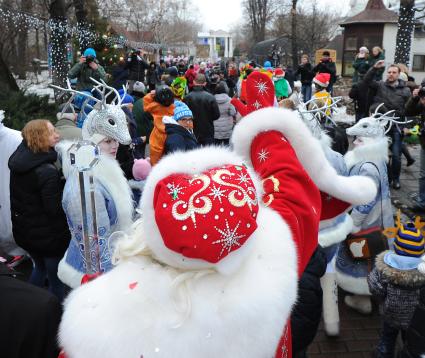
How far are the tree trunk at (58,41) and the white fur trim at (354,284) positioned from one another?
1023 cm

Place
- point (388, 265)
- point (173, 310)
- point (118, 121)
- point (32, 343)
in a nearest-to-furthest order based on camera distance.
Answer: point (173, 310)
point (32, 343)
point (388, 265)
point (118, 121)

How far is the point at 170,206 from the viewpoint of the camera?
1.27 meters

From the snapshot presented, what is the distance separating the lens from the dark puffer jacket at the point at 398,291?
9.39ft

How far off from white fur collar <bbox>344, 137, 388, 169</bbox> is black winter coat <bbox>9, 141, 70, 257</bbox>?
278 centimetres

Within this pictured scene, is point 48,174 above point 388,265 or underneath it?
above

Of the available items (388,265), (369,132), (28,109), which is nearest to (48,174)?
(388,265)

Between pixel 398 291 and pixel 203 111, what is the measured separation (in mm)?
5188

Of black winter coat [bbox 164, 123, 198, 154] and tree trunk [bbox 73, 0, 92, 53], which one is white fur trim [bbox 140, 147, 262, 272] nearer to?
black winter coat [bbox 164, 123, 198, 154]

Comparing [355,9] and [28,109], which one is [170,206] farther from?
[355,9]

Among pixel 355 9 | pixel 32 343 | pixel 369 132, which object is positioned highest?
pixel 355 9

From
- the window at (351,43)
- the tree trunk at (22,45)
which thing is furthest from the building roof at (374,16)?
the tree trunk at (22,45)

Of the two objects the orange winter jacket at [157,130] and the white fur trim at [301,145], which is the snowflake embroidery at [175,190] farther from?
the orange winter jacket at [157,130]

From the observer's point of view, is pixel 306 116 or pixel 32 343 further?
pixel 306 116

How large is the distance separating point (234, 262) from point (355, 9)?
Answer: 48345 millimetres
